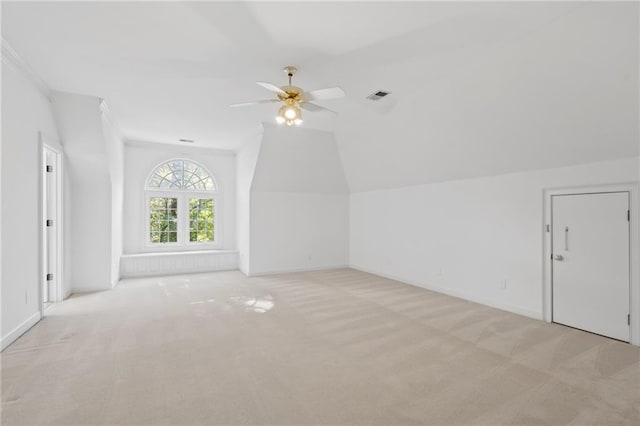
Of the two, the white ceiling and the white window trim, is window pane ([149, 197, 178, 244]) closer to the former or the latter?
the white window trim

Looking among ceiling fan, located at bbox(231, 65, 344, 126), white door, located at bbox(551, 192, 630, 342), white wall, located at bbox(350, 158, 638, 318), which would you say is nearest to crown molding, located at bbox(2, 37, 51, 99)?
ceiling fan, located at bbox(231, 65, 344, 126)

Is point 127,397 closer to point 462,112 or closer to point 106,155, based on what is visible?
point 106,155

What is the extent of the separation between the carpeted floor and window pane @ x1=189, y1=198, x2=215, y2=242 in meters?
3.19

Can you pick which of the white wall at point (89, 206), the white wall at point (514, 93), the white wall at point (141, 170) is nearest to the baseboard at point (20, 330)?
the white wall at point (89, 206)

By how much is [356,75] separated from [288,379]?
10.6 feet

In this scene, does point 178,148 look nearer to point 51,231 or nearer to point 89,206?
point 89,206

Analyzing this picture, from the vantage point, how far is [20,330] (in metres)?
3.32

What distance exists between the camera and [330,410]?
82.4 inches

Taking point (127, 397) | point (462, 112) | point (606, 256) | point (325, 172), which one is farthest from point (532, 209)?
point (127, 397)

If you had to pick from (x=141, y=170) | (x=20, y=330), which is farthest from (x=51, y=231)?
(x=141, y=170)

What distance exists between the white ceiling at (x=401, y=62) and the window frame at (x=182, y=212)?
270 cm

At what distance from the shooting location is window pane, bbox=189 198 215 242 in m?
7.54

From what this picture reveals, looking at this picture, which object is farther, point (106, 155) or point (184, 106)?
point (106, 155)

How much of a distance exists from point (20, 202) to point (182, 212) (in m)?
4.11
